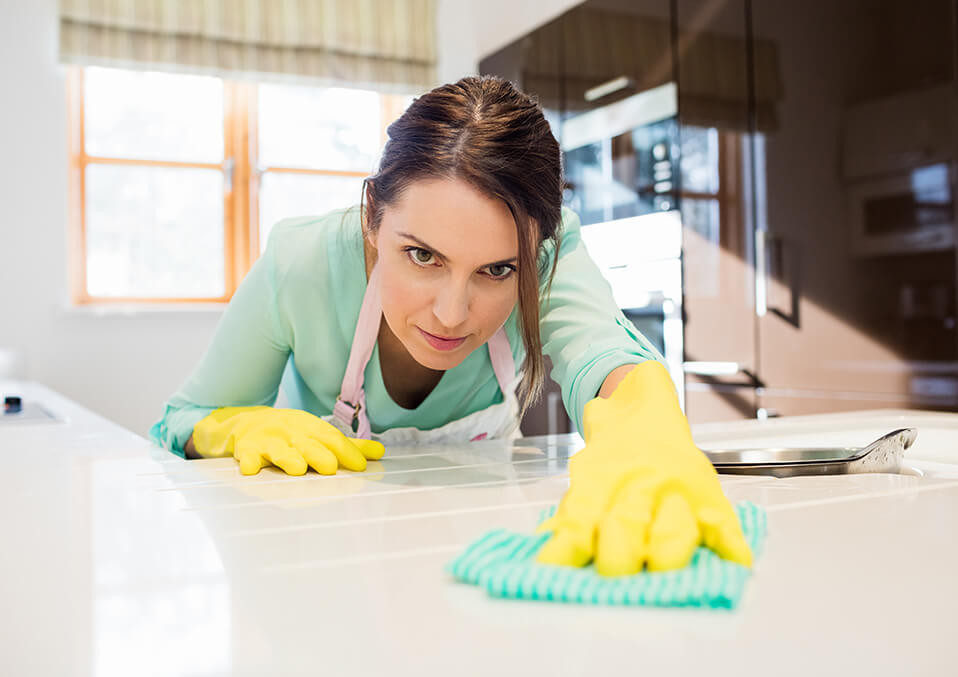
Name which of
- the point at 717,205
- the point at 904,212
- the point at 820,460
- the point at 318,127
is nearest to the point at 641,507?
the point at 820,460

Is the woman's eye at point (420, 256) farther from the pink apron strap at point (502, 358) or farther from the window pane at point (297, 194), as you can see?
the window pane at point (297, 194)

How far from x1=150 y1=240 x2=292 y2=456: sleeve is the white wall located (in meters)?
2.32

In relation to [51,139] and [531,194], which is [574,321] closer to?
[531,194]

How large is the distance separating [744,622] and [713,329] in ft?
7.32

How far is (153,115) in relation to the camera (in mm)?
3475

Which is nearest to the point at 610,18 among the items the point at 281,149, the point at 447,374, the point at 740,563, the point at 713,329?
the point at 713,329

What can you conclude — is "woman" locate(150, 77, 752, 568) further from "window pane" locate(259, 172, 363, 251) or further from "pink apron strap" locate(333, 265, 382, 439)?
"window pane" locate(259, 172, 363, 251)

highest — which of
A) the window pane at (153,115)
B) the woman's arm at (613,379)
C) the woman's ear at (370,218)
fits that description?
the window pane at (153,115)

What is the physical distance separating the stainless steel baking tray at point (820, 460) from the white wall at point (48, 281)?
280 cm

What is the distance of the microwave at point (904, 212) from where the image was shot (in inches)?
72.0

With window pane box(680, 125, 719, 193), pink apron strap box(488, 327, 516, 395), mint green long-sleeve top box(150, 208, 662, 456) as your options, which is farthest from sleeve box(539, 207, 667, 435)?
window pane box(680, 125, 719, 193)

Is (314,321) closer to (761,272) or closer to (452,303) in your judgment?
(452,303)

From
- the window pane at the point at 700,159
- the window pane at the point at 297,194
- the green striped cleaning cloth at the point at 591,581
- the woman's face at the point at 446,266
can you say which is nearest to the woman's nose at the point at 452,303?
the woman's face at the point at 446,266

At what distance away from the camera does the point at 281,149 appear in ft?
12.1
